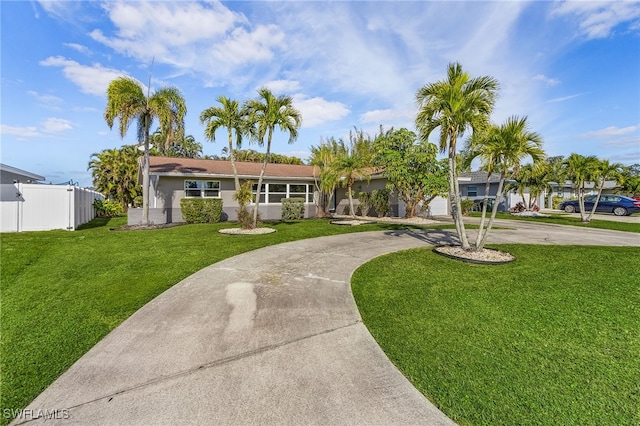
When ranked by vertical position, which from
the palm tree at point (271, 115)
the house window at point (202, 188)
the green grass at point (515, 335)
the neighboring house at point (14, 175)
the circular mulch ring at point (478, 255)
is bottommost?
the green grass at point (515, 335)

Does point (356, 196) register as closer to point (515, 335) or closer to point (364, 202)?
point (364, 202)

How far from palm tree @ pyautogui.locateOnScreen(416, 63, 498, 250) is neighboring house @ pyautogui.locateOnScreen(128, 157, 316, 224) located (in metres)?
11.1

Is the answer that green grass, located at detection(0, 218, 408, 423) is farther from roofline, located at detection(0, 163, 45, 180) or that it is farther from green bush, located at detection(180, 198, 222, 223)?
roofline, located at detection(0, 163, 45, 180)

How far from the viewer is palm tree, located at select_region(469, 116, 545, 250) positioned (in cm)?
701

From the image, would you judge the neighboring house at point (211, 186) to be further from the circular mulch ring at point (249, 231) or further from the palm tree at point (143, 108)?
the circular mulch ring at point (249, 231)

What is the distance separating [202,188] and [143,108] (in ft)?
16.3

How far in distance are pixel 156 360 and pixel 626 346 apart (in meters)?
5.38

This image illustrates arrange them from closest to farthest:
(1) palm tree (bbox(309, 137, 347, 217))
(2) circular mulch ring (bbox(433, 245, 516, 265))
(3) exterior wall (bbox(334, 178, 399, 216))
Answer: (2) circular mulch ring (bbox(433, 245, 516, 265))
(1) palm tree (bbox(309, 137, 347, 217))
(3) exterior wall (bbox(334, 178, 399, 216))

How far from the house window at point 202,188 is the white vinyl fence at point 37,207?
4.98 metres

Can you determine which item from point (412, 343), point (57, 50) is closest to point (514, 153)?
point (412, 343)

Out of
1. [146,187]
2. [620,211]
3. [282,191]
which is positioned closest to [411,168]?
[282,191]

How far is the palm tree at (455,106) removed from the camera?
7.24 metres

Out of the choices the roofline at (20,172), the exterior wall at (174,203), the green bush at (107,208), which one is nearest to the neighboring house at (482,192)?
the exterior wall at (174,203)

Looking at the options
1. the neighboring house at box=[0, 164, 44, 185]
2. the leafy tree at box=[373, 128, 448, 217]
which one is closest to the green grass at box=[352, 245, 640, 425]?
the leafy tree at box=[373, 128, 448, 217]
